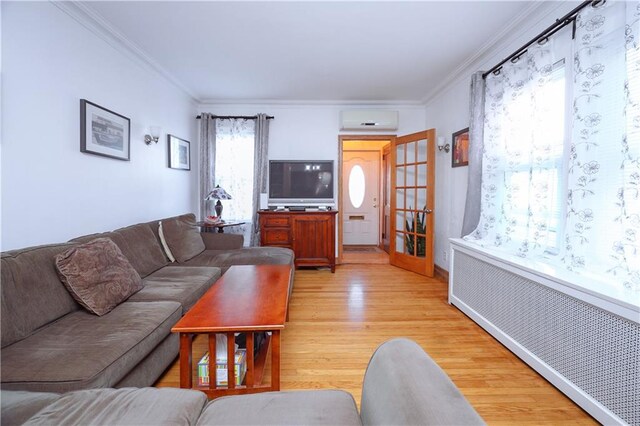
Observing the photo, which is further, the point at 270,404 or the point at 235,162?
the point at 235,162

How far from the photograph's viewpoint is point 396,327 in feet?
7.82

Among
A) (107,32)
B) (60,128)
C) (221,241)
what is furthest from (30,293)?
(107,32)

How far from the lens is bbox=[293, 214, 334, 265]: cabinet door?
398 cm

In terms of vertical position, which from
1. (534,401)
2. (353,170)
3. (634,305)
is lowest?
(534,401)

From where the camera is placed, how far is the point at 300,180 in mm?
4402

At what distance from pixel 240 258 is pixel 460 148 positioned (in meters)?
2.90

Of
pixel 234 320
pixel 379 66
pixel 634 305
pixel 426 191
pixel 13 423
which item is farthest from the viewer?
pixel 426 191

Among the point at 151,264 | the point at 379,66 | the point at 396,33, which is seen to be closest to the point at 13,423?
the point at 151,264

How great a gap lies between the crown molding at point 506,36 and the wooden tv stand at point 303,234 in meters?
2.31

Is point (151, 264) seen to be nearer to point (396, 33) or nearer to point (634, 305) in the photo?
point (396, 33)

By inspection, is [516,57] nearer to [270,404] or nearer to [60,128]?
[270,404]

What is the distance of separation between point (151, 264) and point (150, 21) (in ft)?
6.87

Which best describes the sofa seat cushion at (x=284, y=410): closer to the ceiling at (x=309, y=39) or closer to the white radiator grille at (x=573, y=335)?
the white radiator grille at (x=573, y=335)

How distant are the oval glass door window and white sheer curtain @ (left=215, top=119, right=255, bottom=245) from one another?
259 cm
